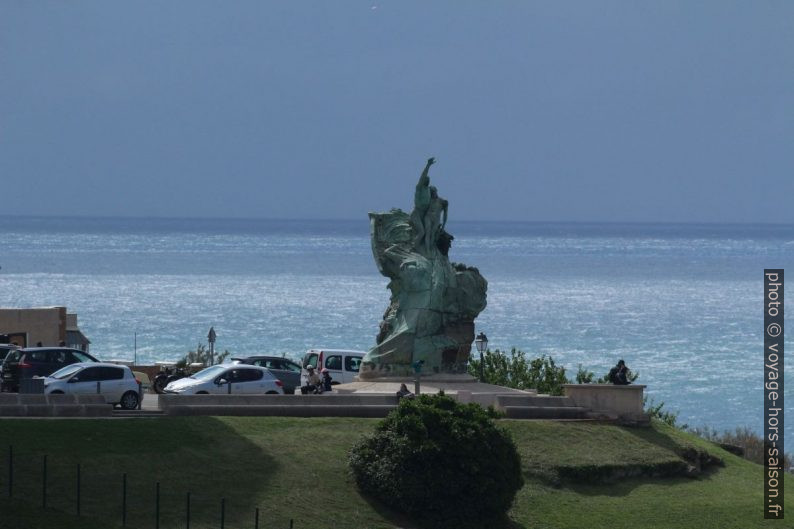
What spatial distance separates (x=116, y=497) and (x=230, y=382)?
11107 mm

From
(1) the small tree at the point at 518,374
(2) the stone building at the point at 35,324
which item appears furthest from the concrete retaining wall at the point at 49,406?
(2) the stone building at the point at 35,324

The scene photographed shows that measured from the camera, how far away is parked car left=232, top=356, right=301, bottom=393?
46.2 m

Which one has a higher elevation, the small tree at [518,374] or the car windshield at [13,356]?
A: the car windshield at [13,356]

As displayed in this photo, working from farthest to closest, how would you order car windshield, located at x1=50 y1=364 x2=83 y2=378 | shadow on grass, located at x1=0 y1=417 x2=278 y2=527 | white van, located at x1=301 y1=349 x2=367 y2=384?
white van, located at x1=301 y1=349 x2=367 y2=384 → car windshield, located at x1=50 y1=364 x2=83 y2=378 → shadow on grass, located at x1=0 y1=417 x2=278 y2=527

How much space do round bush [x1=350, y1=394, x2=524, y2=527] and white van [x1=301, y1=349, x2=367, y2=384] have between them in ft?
51.3

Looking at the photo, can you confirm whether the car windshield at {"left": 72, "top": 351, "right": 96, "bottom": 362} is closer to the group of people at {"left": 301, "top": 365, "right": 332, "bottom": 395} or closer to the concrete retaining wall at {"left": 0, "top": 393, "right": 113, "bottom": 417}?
the group of people at {"left": 301, "top": 365, "right": 332, "bottom": 395}

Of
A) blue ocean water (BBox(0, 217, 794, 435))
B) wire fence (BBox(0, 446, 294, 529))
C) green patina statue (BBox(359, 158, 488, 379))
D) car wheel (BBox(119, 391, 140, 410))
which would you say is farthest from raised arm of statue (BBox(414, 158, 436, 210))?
blue ocean water (BBox(0, 217, 794, 435))

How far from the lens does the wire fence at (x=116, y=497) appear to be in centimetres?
2970

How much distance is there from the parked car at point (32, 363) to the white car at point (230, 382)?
251cm

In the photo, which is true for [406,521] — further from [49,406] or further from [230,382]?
[230,382]

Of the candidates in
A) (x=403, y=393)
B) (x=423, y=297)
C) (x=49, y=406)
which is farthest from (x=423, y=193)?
(x=49, y=406)

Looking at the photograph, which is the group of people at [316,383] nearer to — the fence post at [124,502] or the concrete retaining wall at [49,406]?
the concrete retaining wall at [49,406]

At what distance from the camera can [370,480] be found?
33.6m

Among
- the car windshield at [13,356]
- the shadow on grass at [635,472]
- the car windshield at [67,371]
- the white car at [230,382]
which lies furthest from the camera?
the car windshield at [13,356]
